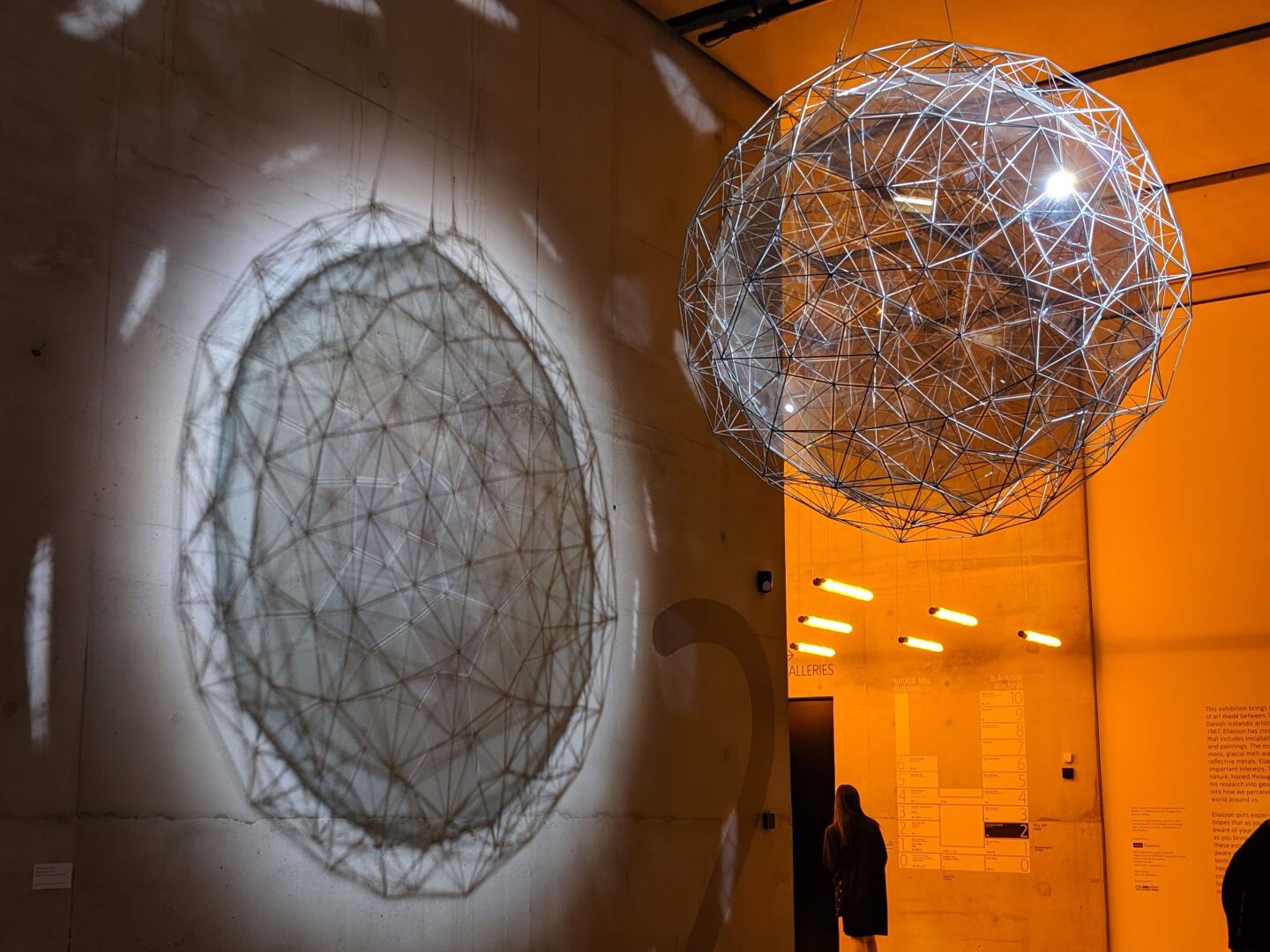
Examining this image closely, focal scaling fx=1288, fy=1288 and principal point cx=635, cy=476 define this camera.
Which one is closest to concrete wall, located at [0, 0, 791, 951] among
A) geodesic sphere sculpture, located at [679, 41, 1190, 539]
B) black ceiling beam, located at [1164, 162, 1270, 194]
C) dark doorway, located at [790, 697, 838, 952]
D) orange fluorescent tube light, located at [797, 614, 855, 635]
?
geodesic sphere sculpture, located at [679, 41, 1190, 539]

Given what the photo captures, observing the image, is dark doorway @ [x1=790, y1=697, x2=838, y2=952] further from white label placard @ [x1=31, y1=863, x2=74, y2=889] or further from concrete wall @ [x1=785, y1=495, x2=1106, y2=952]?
white label placard @ [x1=31, y1=863, x2=74, y2=889]

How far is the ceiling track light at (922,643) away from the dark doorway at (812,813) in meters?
1.17

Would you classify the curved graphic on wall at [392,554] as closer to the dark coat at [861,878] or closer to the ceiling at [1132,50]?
the ceiling at [1132,50]

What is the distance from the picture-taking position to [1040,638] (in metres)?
10.7

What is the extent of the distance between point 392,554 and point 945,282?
2592 millimetres

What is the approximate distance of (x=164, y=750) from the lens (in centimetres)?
418

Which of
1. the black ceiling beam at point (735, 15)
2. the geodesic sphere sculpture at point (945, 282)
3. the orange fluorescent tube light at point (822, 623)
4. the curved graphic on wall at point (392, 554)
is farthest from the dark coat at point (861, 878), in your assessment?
the geodesic sphere sculpture at point (945, 282)

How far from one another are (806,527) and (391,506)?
780 cm

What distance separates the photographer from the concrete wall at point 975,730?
420 inches

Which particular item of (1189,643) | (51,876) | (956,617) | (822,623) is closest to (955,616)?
(956,617)

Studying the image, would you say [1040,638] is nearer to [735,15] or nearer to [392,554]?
[735,15]

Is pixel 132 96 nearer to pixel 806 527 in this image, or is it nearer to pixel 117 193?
pixel 117 193

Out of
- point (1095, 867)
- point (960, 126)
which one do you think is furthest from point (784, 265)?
point (1095, 867)

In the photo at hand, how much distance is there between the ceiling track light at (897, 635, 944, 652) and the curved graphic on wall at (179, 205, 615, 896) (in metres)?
5.62
